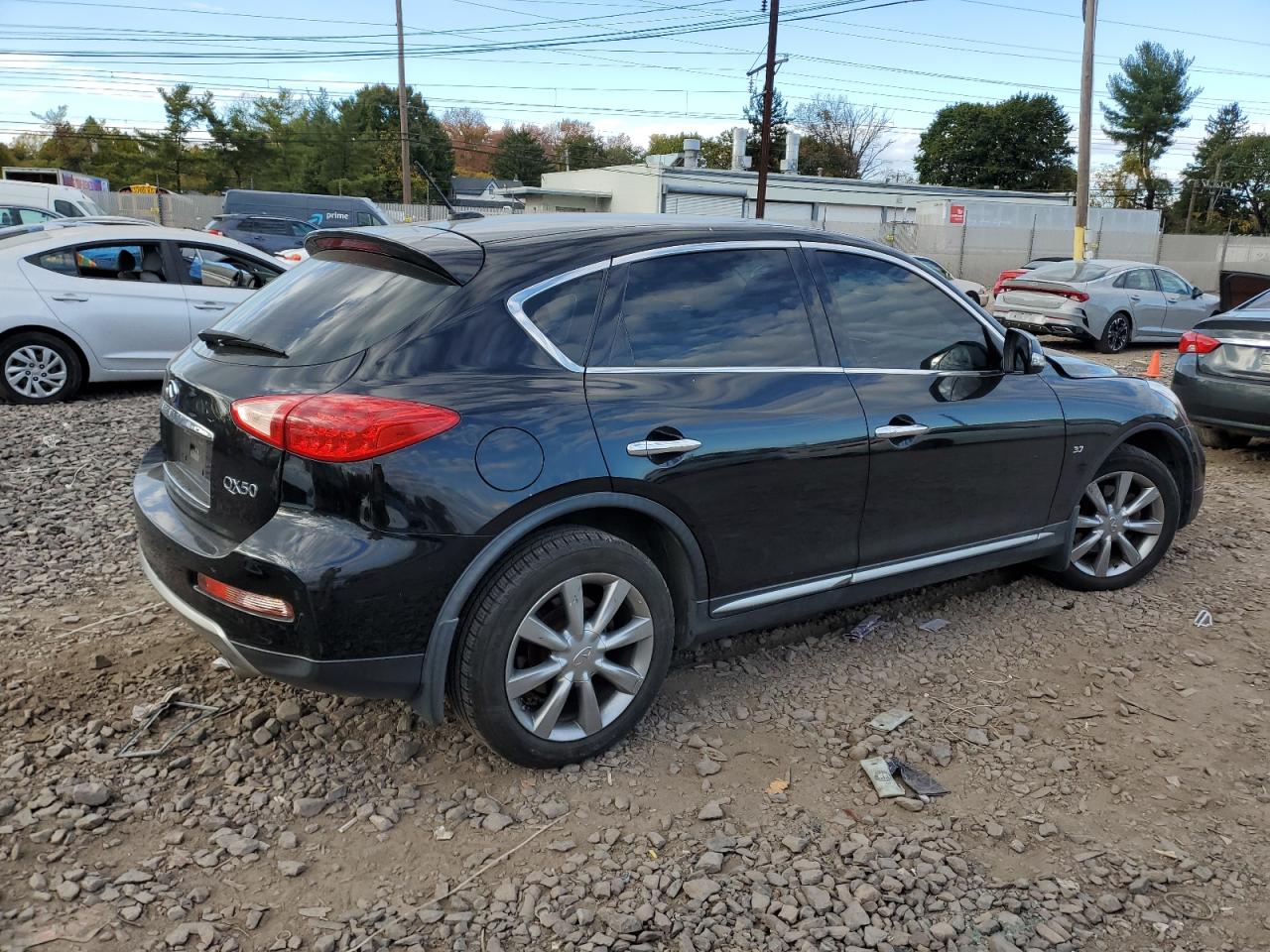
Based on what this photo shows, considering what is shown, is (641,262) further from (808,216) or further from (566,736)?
(808,216)

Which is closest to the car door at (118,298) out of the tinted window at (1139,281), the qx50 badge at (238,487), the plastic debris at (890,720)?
the qx50 badge at (238,487)

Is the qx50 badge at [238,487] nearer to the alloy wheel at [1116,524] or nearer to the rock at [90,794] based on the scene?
the rock at [90,794]

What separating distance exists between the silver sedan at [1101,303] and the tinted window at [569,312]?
45.4 feet

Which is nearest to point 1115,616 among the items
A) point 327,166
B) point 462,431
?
point 462,431

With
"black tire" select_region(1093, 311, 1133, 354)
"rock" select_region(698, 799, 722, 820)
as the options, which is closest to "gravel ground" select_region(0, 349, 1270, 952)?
"rock" select_region(698, 799, 722, 820)

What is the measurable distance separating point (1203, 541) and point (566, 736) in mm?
4389

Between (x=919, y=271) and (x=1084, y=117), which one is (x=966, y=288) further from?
(x=919, y=271)

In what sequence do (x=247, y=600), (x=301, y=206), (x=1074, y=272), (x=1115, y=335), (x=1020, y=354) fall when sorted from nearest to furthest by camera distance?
(x=247, y=600)
(x=1020, y=354)
(x=1115, y=335)
(x=1074, y=272)
(x=301, y=206)

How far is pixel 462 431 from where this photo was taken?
279 centimetres

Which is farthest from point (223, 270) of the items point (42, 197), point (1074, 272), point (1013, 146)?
point (1013, 146)

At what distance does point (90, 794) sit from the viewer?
291 cm

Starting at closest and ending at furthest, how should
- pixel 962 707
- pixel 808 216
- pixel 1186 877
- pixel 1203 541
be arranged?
pixel 1186 877 → pixel 962 707 → pixel 1203 541 → pixel 808 216

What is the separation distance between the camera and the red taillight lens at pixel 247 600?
273 cm

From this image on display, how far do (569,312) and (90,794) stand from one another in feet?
6.71
